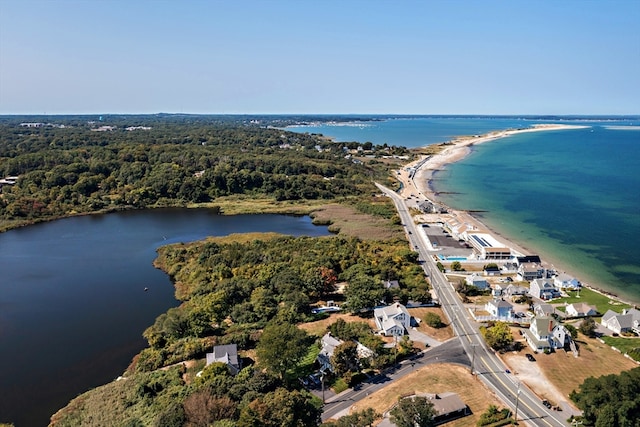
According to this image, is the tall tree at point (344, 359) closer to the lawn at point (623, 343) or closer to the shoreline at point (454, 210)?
the lawn at point (623, 343)

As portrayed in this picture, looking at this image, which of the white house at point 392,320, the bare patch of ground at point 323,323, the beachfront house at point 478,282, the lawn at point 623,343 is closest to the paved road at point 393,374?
the white house at point 392,320

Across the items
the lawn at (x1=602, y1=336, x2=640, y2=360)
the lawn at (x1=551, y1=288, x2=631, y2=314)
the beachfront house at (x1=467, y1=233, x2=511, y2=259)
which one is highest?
the beachfront house at (x1=467, y1=233, x2=511, y2=259)

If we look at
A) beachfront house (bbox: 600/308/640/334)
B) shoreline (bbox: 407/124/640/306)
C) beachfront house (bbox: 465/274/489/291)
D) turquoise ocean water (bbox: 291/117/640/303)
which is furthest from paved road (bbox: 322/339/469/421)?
turquoise ocean water (bbox: 291/117/640/303)

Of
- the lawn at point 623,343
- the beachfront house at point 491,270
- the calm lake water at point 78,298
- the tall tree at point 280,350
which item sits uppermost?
the tall tree at point 280,350

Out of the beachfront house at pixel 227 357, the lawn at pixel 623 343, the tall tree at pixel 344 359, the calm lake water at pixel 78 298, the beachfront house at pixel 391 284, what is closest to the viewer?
the tall tree at pixel 344 359

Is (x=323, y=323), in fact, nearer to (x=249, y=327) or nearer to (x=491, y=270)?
(x=249, y=327)

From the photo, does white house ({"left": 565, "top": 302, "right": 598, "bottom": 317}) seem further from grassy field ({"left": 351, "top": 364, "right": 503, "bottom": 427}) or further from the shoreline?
grassy field ({"left": 351, "top": 364, "right": 503, "bottom": 427})
